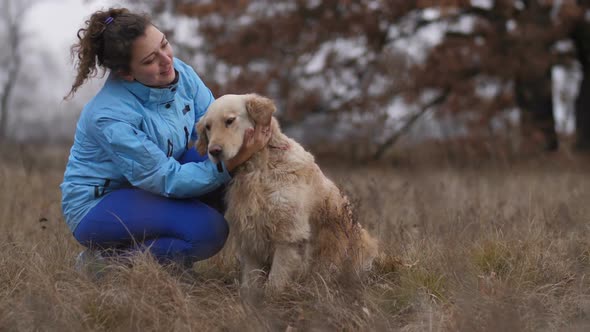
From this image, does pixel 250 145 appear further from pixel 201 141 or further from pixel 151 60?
pixel 151 60

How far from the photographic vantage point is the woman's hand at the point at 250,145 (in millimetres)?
3387

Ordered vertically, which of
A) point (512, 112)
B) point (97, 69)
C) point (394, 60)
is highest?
point (97, 69)

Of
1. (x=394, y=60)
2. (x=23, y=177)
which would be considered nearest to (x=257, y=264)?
(x=23, y=177)

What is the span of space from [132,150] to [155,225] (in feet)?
1.46

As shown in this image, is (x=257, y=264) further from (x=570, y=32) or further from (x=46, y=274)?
(x=570, y=32)

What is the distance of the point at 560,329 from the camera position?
9.46ft

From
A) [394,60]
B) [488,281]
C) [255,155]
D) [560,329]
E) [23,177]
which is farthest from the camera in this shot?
[394,60]

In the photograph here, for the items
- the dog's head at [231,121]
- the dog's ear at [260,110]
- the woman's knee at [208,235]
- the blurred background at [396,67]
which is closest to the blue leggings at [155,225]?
the woman's knee at [208,235]

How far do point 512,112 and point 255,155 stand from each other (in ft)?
30.1

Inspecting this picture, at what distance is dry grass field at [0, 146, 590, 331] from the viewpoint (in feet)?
9.41

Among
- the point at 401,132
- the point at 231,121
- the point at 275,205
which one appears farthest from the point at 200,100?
the point at 401,132

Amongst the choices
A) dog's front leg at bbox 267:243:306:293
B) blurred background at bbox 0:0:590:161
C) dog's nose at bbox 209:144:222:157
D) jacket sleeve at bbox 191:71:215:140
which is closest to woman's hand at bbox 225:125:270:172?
dog's nose at bbox 209:144:222:157

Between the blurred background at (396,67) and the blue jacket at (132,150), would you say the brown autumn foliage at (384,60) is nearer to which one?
the blurred background at (396,67)

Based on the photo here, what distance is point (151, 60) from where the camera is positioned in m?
3.45
